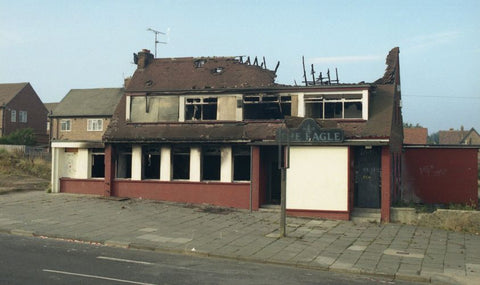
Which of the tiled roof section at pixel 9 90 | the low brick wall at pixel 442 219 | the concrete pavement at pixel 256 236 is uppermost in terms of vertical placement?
the tiled roof section at pixel 9 90

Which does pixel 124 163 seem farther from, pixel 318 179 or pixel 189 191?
pixel 318 179

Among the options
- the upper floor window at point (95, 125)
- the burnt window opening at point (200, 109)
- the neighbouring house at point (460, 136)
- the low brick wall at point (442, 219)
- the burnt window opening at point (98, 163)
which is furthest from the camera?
the neighbouring house at point (460, 136)

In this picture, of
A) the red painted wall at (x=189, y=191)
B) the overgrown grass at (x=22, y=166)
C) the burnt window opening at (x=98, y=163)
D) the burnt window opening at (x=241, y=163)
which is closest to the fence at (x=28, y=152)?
the overgrown grass at (x=22, y=166)

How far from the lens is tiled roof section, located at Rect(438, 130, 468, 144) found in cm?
9866

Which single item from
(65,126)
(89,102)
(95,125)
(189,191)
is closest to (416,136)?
(95,125)

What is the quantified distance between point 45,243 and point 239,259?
247 inches

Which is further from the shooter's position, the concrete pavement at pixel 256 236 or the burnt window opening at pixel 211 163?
the burnt window opening at pixel 211 163

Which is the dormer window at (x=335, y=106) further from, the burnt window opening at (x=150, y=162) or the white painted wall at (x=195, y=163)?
the burnt window opening at (x=150, y=162)

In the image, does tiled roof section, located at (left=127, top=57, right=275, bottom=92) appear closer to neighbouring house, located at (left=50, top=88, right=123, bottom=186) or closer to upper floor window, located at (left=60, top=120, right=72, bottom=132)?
neighbouring house, located at (left=50, top=88, right=123, bottom=186)

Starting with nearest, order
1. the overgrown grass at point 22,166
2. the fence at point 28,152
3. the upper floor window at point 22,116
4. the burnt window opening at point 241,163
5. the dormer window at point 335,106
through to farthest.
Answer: the dormer window at point 335,106 < the burnt window opening at point 241,163 < the overgrown grass at point 22,166 < the fence at point 28,152 < the upper floor window at point 22,116

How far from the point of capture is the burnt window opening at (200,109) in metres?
25.0

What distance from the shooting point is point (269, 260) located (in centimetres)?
1334

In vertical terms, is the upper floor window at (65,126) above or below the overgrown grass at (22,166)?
above

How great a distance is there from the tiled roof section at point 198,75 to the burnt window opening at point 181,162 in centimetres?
342
